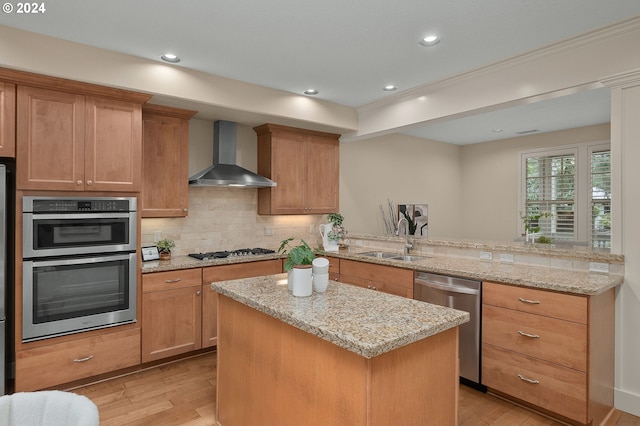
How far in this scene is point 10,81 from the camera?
270 cm

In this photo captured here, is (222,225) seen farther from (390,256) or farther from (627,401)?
(627,401)

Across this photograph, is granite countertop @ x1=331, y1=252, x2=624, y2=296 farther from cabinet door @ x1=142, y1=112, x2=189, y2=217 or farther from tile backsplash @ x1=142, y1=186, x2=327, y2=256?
cabinet door @ x1=142, y1=112, x2=189, y2=217

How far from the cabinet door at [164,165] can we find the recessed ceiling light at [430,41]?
2350 mm

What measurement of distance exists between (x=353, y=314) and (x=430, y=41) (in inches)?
83.9

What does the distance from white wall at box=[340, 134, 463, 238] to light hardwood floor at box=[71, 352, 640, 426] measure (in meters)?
2.89

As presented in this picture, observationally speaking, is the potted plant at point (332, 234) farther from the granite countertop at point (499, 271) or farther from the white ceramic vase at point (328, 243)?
the granite countertop at point (499, 271)

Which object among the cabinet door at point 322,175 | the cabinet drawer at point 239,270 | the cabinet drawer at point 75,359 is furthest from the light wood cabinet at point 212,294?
the cabinet door at point 322,175

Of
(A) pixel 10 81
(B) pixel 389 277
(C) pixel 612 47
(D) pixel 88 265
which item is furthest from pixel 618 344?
(A) pixel 10 81

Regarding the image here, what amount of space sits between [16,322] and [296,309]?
2.28 m

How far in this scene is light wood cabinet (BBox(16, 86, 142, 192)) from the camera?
2.76 meters

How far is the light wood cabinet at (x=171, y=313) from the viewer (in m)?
3.31

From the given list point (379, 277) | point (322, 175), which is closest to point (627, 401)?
point (379, 277)

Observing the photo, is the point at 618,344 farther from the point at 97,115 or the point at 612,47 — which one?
the point at 97,115

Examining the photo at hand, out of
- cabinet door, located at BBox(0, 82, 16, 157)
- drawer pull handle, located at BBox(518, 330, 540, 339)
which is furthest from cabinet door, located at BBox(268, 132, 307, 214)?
drawer pull handle, located at BBox(518, 330, 540, 339)
